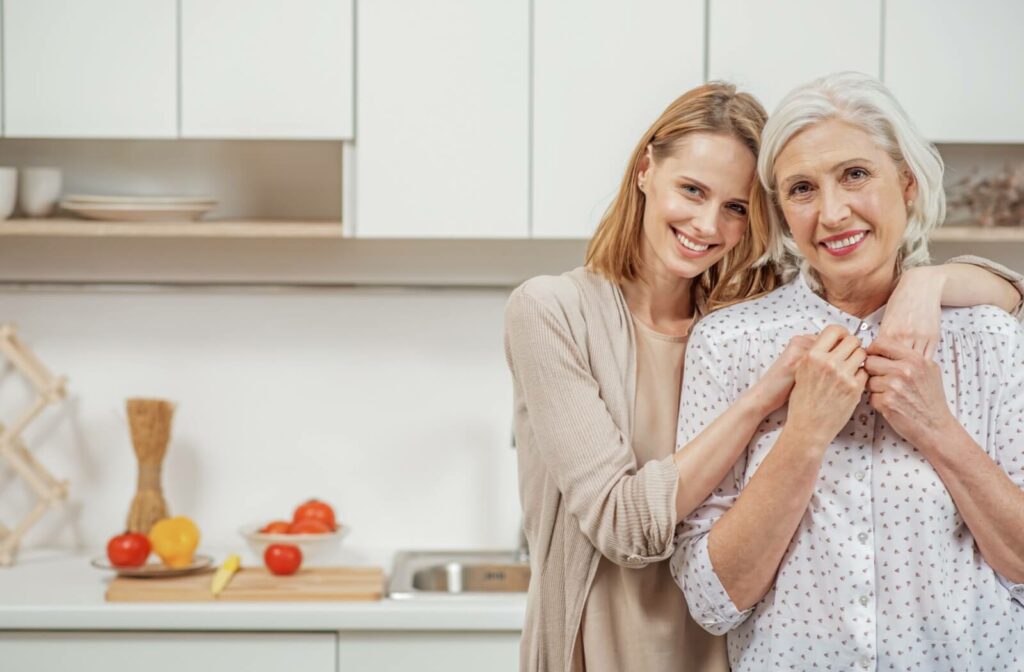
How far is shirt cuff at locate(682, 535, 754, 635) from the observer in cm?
129

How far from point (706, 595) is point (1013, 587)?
35cm

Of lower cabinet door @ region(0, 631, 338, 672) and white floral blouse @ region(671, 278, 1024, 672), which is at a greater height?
white floral blouse @ region(671, 278, 1024, 672)

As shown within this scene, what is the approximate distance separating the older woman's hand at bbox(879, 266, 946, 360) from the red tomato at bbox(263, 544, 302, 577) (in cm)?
141

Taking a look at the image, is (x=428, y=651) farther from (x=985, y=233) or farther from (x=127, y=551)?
(x=985, y=233)

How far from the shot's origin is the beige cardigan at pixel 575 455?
1325mm

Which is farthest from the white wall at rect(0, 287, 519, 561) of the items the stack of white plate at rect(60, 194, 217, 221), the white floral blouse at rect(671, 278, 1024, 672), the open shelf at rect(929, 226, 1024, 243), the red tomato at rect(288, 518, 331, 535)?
the white floral blouse at rect(671, 278, 1024, 672)

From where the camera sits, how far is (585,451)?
1.36 meters

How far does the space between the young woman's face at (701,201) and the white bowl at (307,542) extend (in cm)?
123

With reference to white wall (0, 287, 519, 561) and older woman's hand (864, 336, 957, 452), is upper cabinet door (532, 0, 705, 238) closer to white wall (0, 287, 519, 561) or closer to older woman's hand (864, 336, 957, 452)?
white wall (0, 287, 519, 561)

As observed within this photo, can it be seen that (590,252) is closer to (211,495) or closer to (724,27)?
(724,27)

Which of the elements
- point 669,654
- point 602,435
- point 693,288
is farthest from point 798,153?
point 669,654

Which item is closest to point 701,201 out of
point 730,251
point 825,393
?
point 730,251

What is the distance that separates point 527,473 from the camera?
4.96ft

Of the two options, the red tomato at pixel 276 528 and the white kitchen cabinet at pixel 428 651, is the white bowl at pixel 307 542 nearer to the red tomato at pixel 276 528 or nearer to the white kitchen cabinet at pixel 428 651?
the red tomato at pixel 276 528
